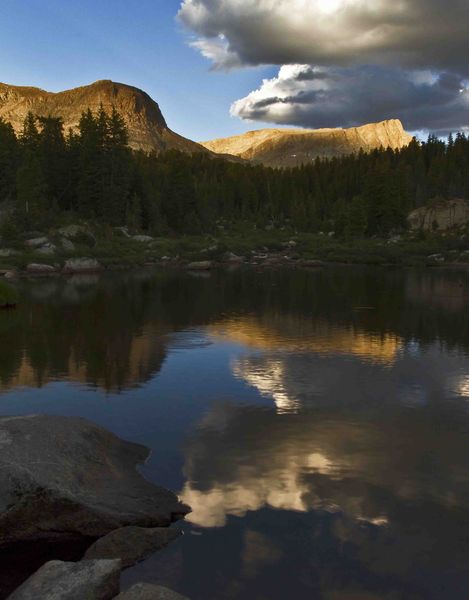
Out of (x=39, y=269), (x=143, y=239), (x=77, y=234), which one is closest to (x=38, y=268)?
(x=39, y=269)

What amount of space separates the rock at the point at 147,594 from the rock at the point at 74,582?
1.20ft

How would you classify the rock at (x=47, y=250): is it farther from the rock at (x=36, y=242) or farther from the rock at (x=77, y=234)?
the rock at (x=77, y=234)

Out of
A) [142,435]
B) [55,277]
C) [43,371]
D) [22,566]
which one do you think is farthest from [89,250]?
[22,566]

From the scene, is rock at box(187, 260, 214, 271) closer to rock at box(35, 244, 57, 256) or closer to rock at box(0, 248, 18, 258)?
rock at box(35, 244, 57, 256)

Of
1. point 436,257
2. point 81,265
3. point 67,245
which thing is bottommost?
point 81,265

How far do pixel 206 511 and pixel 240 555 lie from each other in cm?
145

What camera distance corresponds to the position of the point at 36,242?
70.1 m

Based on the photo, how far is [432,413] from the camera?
15.8 metres

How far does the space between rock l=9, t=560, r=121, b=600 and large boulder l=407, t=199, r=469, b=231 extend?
116792 millimetres

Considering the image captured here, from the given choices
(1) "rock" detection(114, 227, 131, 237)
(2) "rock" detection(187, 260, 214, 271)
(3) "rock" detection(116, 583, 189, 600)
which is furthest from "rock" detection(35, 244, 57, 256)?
(3) "rock" detection(116, 583, 189, 600)

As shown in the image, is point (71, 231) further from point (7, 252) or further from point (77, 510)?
point (77, 510)

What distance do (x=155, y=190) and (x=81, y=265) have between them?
157 feet

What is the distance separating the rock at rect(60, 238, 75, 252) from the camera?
70.9 meters

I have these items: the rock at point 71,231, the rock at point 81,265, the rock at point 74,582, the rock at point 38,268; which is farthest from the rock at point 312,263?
the rock at point 74,582
